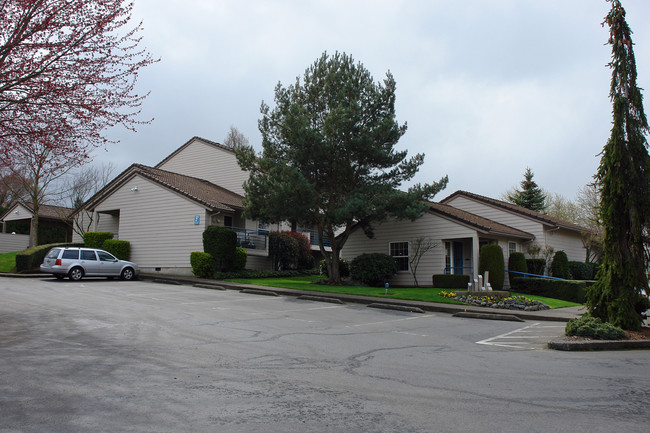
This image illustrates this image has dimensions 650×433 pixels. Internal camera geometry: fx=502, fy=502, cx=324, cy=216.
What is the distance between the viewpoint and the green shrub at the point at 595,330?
35.1 feet

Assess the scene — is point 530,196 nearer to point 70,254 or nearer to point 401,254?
point 401,254

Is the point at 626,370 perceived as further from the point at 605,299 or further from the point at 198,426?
the point at 198,426

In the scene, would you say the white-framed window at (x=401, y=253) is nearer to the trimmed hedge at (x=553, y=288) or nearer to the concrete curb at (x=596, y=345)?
the trimmed hedge at (x=553, y=288)

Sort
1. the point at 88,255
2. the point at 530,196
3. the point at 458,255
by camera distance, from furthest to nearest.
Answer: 1. the point at 530,196
2. the point at 458,255
3. the point at 88,255

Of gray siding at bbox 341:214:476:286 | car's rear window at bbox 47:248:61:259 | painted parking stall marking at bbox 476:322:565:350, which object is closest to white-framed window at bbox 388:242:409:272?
gray siding at bbox 341:214:476:286

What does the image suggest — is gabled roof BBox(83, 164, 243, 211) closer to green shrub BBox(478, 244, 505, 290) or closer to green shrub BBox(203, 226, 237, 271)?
green shrub BBox(203, 226, 237, 271)

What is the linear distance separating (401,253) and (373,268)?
2917 mm

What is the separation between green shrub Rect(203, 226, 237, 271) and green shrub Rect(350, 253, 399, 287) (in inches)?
247

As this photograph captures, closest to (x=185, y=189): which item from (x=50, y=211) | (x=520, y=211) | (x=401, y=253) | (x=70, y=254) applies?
(x=70, y=254)

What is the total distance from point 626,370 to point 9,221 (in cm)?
4815

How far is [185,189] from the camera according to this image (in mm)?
28406

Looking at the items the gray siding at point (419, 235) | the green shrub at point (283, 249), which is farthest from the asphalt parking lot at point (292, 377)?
the green shrub at point (283, 249)

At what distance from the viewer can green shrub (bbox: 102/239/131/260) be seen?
27691mm

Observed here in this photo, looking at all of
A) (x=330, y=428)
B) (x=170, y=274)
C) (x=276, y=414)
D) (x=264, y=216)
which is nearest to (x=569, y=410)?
(x=330, y=428)
